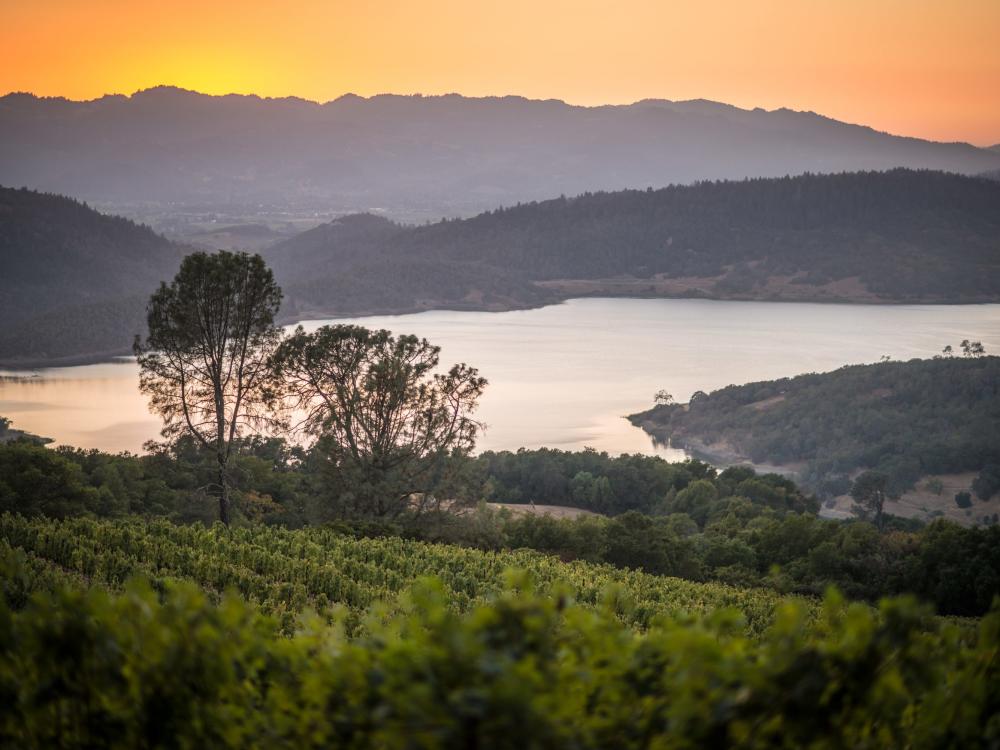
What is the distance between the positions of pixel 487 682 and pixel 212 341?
59.8 feet

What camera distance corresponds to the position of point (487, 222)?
17038 centimetres

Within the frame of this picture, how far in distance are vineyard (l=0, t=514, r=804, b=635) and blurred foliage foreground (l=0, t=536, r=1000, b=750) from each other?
4685 millimetres

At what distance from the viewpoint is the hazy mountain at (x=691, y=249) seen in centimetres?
12925

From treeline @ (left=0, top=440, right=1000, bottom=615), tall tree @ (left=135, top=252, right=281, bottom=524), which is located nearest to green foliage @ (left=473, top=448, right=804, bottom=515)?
treeline @ (left=0, top=440, right=1000, bottom=615)

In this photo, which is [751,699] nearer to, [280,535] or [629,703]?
[629,703]

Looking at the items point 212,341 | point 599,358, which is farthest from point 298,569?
point 599,358

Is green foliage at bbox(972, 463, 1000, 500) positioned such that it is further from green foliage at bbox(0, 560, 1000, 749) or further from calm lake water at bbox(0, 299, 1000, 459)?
green foliage at bbox(0, 560, 1000, 749)

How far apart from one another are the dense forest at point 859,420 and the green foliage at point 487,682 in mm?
50871

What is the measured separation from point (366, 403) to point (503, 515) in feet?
19.5

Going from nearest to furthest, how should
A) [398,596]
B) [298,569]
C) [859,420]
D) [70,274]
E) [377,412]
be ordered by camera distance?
[398,596] < [298,569] < [377,412] < [859,420] < [70,274]

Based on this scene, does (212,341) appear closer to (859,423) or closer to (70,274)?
Result: (859,423)

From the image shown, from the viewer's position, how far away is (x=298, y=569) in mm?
12109

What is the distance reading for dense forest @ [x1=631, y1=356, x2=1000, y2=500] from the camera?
52031 mm

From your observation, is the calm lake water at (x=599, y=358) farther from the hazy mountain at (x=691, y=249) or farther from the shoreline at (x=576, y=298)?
the hazy mountain at (x=691, y=249)
